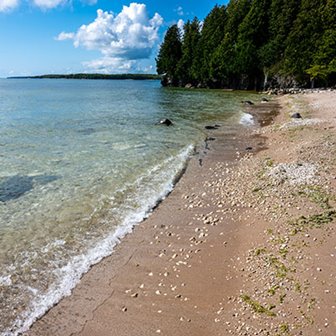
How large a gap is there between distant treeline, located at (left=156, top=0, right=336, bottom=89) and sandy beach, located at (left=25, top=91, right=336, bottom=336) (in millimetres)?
58947

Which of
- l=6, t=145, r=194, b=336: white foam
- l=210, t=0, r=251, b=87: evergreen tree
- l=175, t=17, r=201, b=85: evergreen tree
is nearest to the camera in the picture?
l=6, t=145, r=194, b=336: white foam

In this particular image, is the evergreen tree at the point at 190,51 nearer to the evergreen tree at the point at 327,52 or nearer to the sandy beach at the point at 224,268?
the evergreen tree at the point at 327,52

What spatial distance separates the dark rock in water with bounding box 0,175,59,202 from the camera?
536 inches

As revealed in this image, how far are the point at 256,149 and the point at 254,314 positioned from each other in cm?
1540

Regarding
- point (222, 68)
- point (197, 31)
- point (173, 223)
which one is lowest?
point (173, 223)

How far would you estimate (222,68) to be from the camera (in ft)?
299

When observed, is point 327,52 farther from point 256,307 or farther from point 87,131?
point 256,307

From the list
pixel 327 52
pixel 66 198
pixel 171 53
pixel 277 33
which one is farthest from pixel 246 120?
pixel 171 53

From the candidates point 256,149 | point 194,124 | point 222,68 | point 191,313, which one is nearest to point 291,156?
point 256,149

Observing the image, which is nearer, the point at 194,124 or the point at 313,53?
the point at 194,124

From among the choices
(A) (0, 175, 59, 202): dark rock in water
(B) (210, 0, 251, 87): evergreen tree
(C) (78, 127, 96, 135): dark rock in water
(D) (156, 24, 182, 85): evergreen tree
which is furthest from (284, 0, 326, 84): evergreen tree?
(A) (0, 175, 59, 202): dark rock in water

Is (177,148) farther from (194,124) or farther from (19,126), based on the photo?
(19,126)

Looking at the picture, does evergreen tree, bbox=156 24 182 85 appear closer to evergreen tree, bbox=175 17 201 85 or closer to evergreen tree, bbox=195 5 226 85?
evergreen tree, bbox=175 17 201 85

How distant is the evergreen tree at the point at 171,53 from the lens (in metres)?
111
